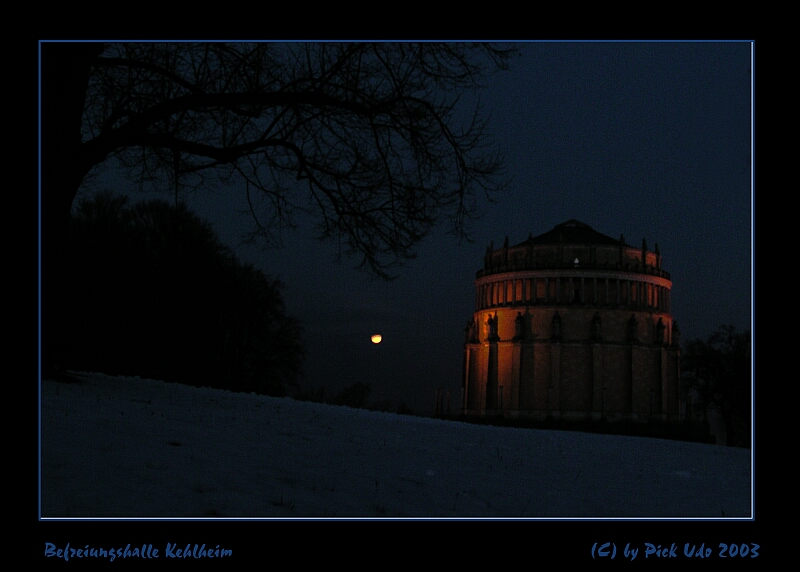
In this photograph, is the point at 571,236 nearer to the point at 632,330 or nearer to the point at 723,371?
the point at 632,330

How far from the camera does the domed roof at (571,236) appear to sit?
102 m

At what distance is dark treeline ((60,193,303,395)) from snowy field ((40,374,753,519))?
18.6 meters

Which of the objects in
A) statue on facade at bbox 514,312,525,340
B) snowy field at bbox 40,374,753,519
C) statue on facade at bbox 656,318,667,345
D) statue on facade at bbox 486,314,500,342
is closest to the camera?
snowy field at bbox 40,374,753,519

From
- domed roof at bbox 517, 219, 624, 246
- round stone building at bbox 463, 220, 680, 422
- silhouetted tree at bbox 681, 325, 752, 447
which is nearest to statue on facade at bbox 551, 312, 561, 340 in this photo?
round stone building at bbox 463, 220, 680, 422

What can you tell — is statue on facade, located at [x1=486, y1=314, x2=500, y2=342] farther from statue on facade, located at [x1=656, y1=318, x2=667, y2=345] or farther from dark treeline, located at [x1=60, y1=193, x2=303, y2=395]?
dark treeline, located at [x1=60, y1=193, x2=303, y2=395]

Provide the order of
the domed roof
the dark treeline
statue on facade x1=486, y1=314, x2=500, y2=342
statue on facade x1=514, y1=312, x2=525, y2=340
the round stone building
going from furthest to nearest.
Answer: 1. the domed roof
2. statue on facade x1=486, y1=314, x2=500, y2=342
3. statue on facade x1=514, y1=312, x2=525, y2=340
4. the round stone building
5. the dark treeline

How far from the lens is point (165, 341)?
3656 cm

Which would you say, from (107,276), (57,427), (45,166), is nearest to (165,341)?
(107,276)

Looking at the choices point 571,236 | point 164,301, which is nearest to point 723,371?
point 164,301

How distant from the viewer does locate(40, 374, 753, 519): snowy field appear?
8250 mm

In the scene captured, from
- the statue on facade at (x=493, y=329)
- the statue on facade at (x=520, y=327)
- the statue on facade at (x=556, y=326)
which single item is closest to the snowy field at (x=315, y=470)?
the statue on facade at (x=556, y=326)

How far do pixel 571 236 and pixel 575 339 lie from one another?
13.6 m

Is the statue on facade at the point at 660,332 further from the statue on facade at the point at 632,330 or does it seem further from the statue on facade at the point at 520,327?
the statue on facade at the point at 520,327

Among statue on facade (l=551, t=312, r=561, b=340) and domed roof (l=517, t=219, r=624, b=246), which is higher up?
domed roof (l=517, t=219, r=624, b=246)
